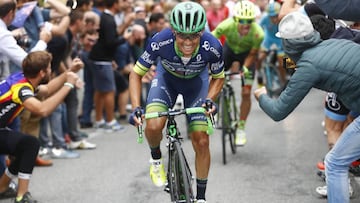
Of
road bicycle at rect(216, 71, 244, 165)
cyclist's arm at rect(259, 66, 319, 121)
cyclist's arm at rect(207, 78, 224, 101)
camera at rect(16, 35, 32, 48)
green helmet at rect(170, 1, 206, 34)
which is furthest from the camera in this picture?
road bicycle at rect(216, 71, 244, 165)

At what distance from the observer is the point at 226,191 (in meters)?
7.63

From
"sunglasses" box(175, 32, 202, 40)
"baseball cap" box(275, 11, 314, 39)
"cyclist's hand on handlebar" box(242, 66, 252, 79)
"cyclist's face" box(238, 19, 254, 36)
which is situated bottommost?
"cyclist's hand on handlebar" box(242, 66, 252, 79)

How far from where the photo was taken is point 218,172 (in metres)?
8.57

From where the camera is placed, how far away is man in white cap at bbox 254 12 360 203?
533cm

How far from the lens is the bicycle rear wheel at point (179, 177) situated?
582 centimetres

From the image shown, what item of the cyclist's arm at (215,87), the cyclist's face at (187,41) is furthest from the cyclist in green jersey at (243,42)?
the cyclist's face at (187,41)

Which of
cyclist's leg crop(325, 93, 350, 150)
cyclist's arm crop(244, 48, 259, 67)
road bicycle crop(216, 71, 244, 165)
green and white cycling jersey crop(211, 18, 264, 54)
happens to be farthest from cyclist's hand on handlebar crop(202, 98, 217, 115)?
cyclist's arm crop(244, 48, 259, 67)

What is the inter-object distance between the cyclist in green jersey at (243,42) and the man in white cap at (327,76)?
12.9 feet

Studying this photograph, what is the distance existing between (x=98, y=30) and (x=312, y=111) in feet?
14.7

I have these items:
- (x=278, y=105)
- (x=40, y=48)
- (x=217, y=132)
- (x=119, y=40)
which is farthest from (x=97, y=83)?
(x=278, y=105)

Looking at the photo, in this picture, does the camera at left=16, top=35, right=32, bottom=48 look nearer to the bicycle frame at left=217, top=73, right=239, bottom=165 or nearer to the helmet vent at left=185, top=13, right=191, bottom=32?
the bicycle frame at left=217, top=73, right=239, bottom=165

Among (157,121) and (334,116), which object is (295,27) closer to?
(157,121)

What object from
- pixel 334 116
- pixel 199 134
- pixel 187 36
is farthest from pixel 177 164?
pixel 334 116

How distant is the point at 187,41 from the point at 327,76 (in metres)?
1.40
